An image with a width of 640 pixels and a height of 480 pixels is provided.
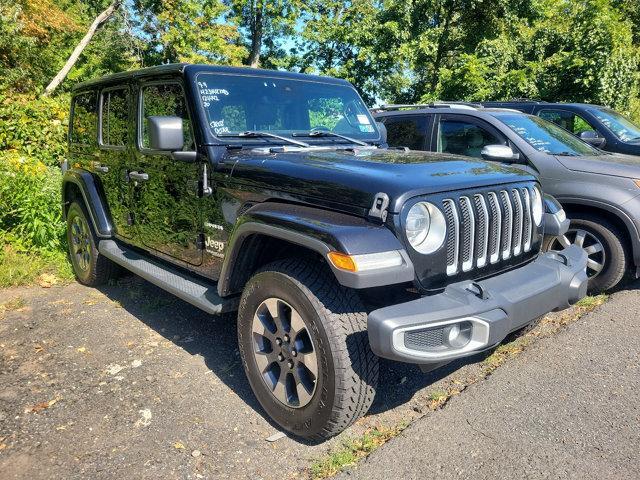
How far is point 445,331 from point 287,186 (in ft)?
3.63

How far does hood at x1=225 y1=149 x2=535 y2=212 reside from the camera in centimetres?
246

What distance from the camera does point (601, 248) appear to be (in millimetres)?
4652

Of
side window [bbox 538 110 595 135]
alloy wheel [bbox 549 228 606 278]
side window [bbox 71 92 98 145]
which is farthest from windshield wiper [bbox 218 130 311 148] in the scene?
side window [bbox 538 110 595 135]

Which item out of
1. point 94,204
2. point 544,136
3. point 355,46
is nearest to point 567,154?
point 544,136

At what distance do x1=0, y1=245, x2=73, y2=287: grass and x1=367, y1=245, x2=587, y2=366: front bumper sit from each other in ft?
14.7

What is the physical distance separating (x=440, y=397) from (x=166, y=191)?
7.61ft

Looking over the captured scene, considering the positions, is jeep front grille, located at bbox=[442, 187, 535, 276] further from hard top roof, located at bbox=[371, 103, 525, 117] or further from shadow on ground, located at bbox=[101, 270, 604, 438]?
hard top roof, located at bbox=[371, 103, 525, 117]

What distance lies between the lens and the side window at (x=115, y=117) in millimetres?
4234

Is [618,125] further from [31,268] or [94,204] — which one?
[31,268]

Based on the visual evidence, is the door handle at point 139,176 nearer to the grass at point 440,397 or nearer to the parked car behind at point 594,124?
the grass at point 440,397

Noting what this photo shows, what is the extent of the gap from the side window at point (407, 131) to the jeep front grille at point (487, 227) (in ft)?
10.2

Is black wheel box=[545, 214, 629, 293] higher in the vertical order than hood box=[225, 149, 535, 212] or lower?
lower

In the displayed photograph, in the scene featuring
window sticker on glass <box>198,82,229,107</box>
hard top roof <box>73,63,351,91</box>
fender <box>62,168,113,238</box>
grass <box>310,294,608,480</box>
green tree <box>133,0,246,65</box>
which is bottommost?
grass <box>310,294,608,480</box>

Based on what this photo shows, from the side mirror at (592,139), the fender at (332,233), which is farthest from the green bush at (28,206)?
the side mirror at (592,139)
